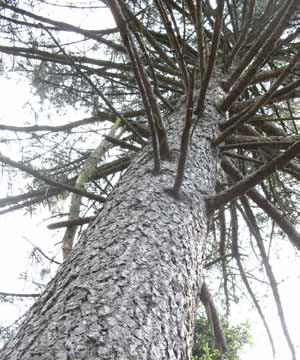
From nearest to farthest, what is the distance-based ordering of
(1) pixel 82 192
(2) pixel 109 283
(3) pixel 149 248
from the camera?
(2) pixel 109 283 → (3) pixel 149 248 → (1) pixel 82 192

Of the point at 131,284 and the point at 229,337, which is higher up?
the point at 229,337

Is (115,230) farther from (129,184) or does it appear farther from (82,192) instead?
(82,192)

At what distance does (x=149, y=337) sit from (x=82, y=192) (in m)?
1.04

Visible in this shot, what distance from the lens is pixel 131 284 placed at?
1.12 metres

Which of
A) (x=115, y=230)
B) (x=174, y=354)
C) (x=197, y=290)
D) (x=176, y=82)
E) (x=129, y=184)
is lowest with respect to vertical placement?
(x=174, y=354)

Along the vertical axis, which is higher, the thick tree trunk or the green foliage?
the green foliage

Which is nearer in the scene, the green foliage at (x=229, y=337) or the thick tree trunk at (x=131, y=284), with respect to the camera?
the thick tree trunk at (x=131, y=284)

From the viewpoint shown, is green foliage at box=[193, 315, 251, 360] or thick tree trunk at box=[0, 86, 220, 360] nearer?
thick tree trunk at box=[0, 86, 220, 360]

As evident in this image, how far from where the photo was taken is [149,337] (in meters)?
1.01

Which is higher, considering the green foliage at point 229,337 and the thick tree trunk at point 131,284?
the green foliage at point 229,337

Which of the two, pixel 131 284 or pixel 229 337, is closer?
pixel 131 284

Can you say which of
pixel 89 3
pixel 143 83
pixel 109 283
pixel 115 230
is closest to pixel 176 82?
pixel 89 3

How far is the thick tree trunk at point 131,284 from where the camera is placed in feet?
3.06

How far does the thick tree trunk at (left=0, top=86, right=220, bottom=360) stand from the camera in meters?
0.93
